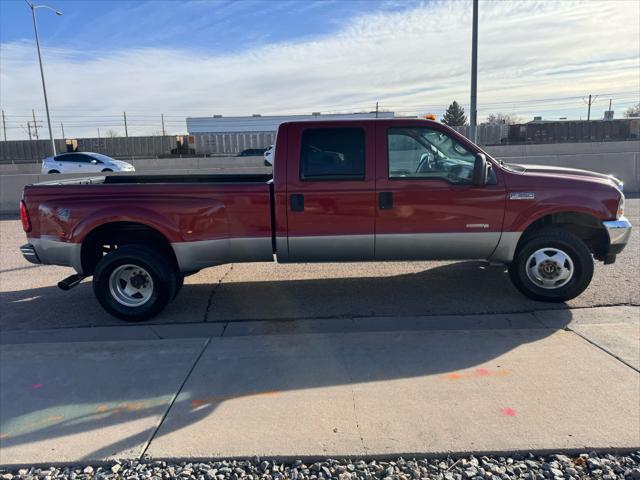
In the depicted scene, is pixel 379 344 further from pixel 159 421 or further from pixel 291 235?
pixel 159 421

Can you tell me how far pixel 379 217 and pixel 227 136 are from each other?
49.9 meters

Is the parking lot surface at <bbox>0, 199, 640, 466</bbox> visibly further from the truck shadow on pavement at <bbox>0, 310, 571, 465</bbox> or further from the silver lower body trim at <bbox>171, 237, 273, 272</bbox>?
the silver lower body trim at <bbox>171, 237, 273, 272</bbox>

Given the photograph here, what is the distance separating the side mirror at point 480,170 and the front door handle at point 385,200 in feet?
2.80

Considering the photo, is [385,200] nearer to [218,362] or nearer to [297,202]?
[297,202]

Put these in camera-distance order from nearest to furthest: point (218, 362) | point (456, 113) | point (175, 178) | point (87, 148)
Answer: point (218, 362), point (175, 178), point (87, 148), point (456, 113)

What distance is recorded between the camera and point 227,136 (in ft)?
173

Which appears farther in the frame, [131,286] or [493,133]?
[493,133]

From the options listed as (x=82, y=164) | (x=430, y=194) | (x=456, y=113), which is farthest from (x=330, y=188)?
(x=456, y=113)

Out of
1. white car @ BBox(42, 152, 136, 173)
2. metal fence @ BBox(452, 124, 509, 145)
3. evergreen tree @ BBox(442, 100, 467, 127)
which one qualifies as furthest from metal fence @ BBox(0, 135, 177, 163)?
evergreen tree @ BBox(442, 100, 467, 127)

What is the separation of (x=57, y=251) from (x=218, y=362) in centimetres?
237

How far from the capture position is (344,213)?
17.2 ft

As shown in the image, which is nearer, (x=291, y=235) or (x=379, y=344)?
(x=379, y=344)

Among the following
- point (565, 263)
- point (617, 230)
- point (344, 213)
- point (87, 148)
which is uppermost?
point (87, 148)

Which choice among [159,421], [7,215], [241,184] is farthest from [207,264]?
[7,215]
